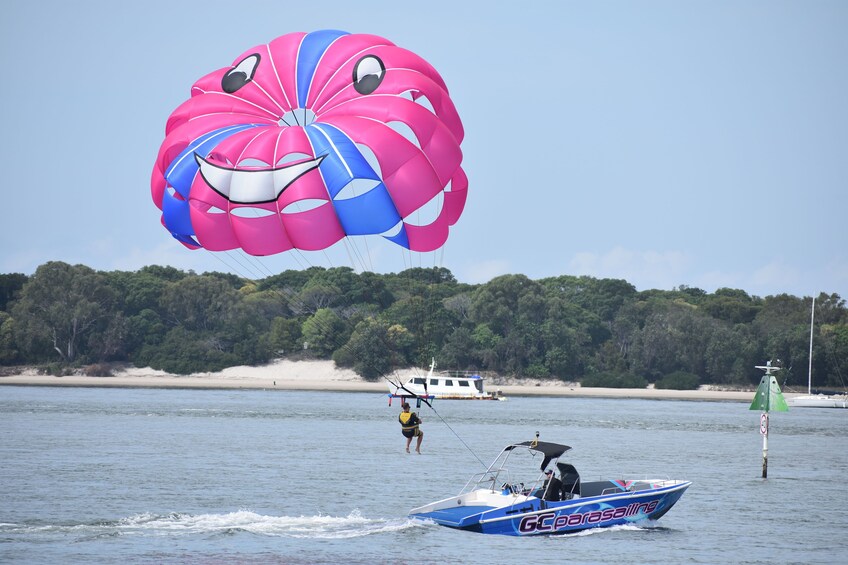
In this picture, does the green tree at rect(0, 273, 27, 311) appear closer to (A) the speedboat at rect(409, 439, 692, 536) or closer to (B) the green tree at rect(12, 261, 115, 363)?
(B) the green tree at rect(12, 261, 115, 363)

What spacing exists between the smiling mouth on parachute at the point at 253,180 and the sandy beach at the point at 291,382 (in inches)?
2717

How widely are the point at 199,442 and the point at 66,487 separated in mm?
14955

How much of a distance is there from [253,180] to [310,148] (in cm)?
136

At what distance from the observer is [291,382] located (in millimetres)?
94875

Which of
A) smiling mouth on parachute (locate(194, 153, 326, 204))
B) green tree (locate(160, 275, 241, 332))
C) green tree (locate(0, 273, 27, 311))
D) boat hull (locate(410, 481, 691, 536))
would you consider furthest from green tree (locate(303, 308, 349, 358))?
smiling mouth on parachute (locate(194, 153, 326, 204))

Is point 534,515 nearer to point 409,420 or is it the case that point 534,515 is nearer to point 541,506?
point 541,506

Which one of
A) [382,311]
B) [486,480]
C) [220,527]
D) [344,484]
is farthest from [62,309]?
[486,480]

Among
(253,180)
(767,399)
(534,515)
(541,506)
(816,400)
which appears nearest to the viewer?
(253,180)

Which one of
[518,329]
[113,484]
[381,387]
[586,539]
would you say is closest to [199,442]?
[113,484]

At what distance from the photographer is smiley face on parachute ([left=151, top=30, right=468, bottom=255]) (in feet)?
81.1

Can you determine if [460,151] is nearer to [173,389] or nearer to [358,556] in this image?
[358,556]

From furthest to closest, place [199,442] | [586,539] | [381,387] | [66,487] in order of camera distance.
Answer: [381,387], [199,442], [66,487], [586,539]

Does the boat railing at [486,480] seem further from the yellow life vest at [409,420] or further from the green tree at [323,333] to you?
the green tree at [323,333]

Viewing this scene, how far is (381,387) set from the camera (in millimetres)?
94750
